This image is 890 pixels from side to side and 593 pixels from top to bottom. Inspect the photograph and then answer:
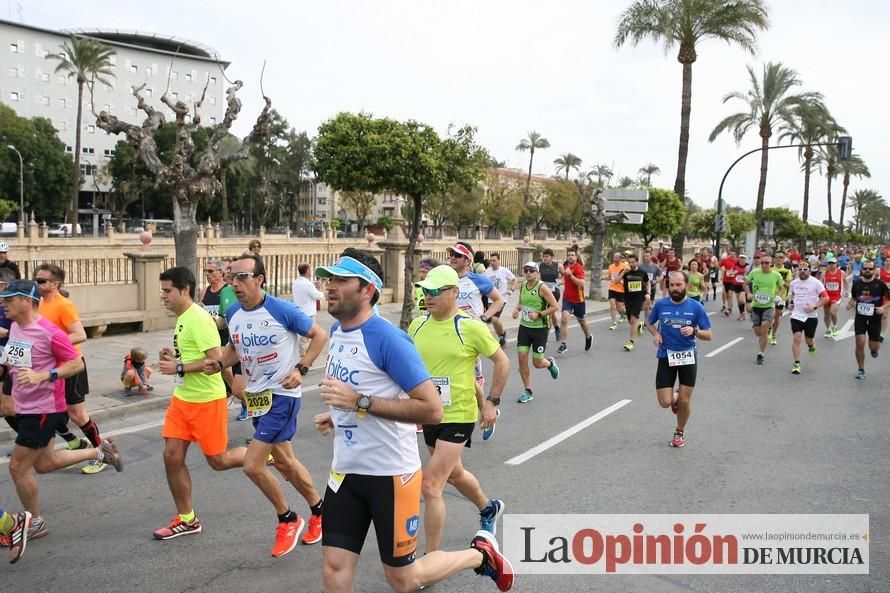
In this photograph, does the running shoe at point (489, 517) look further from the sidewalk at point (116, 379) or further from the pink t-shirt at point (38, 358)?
the sidewalk at point (116, 379)

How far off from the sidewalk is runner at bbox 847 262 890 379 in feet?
27.2

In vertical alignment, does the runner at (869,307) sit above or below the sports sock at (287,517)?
above

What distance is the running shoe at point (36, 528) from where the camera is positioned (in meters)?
4.76

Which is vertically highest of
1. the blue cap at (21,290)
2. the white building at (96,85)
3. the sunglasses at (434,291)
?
the white building at (96,85)

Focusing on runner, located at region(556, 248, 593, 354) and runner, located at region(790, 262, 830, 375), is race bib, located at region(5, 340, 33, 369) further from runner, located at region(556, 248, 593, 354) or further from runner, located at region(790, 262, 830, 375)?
runner, located at region(790, 262, 830, 375)

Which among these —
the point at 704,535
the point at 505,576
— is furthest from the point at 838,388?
the point at 505,576

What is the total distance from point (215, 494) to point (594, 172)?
8171 cm

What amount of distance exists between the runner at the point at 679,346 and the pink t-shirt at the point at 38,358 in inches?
212

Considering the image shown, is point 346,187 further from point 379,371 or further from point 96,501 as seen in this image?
point 379,371

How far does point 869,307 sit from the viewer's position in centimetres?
1067

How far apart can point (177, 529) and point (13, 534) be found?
3.20ft

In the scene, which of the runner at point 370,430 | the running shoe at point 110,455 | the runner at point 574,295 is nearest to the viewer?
the runner at point 370,430

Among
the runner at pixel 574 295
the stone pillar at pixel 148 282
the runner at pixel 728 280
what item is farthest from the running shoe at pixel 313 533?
the runner at pixel 728 280

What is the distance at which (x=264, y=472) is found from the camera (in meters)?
4.50
